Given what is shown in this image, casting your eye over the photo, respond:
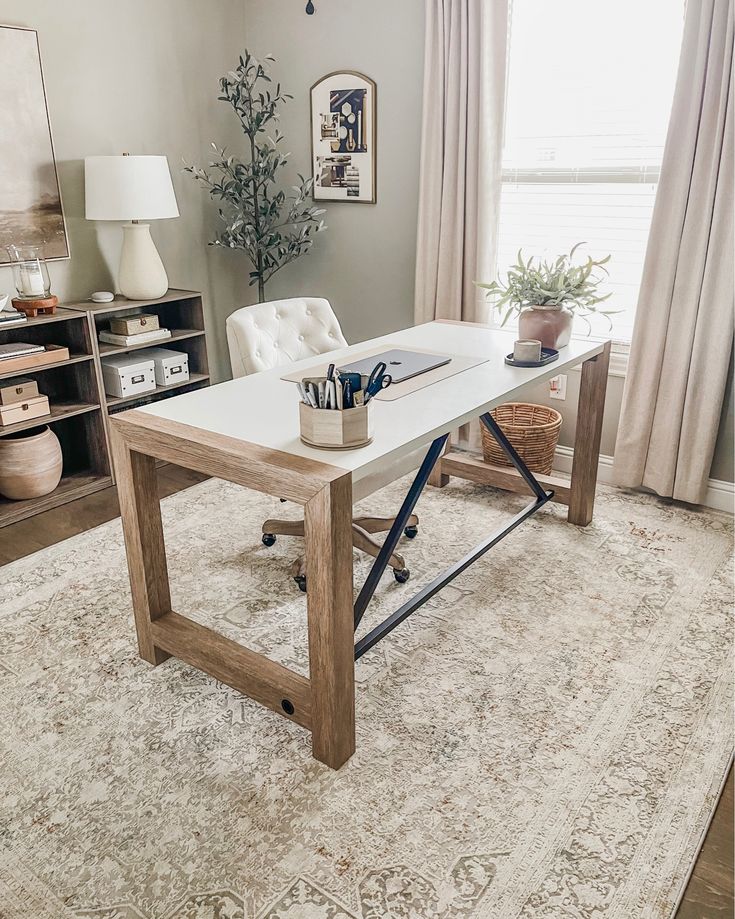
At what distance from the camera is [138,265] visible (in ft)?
11.1

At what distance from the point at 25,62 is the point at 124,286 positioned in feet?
3.19

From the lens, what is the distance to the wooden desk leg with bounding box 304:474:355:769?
1541 mm

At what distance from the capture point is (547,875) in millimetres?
1502

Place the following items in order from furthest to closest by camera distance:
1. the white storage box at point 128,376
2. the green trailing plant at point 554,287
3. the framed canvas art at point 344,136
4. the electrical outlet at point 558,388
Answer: the framed canvas art at point 344,136 → the electrical outlet at point 558,388 → the white storage box at point 128,376 → the green trailing plant at point 554,287

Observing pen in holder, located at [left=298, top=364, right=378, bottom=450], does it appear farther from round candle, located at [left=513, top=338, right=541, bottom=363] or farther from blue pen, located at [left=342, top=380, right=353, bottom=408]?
round candle, located at [left=513, top=338, right=541, bottom=363]

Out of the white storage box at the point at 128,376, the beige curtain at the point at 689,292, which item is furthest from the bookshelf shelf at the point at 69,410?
the beige curtain at the point at 689,292

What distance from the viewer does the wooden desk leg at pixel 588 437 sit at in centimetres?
276

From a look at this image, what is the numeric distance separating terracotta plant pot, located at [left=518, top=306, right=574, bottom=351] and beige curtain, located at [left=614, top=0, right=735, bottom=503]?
23.9 inches

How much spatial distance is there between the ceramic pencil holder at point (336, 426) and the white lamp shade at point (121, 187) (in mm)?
1939

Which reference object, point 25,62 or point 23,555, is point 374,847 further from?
point 25,62

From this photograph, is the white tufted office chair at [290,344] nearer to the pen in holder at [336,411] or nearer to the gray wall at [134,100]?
the pen in holder at [336,411]

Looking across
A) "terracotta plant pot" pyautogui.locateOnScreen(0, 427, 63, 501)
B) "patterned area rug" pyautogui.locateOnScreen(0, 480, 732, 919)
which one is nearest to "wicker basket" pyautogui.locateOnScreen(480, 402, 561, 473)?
"patterned area rug" pyautogui.locateOnScreen(0, 480, 732, 919)

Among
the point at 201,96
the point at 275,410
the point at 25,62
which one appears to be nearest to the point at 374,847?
the point at 275,410

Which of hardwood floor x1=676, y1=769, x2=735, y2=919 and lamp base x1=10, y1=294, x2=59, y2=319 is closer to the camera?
hardwood floor x1=676, y1=769, x2=735, y2=919
